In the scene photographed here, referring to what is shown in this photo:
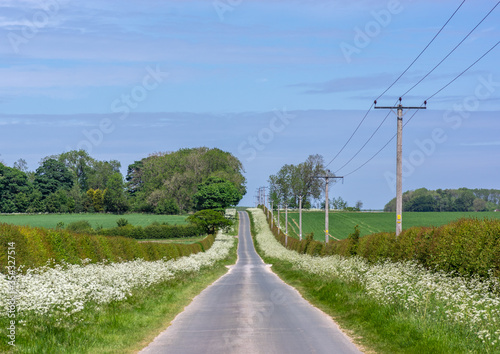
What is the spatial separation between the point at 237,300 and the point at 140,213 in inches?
5740

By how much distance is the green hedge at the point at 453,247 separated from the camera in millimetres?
15953

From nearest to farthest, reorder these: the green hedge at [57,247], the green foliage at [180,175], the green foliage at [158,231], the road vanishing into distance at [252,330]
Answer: the road vanishing into distance at [252,330] → the green hedge at [57,247] → the green foliage at [158,231] → the green foliage at [180,175]

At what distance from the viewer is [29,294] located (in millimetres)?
10570

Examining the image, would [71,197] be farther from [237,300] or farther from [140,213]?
[237,300]

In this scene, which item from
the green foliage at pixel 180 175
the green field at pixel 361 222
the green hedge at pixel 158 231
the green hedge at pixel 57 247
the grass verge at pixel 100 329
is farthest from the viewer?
the green foliage at pixel 180 175

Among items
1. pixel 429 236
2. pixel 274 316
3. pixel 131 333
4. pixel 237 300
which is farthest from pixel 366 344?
pixel 429 236

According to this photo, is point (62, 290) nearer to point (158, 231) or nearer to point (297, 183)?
point (158, 231)

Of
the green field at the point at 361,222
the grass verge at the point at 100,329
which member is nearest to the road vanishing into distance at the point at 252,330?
the grass verge at the point at 100,329

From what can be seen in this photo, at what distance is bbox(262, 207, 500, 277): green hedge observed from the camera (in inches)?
628

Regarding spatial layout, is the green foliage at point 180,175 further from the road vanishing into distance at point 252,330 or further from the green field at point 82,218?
the road vanishing into distance at point 252,330

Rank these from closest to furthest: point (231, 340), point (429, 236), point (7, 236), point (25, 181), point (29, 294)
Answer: point (29, 294) < point (231, 340) < point (7, 236) < point (429, 236) < point (25, 181)

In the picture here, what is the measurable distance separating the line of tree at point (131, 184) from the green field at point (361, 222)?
22582 millimetres

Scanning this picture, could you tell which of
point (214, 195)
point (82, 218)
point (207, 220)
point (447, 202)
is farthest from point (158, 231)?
point (447, 202)

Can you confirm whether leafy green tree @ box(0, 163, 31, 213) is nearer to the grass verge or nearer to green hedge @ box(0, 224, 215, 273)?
green hedge @ box(0, 224, 215, 273)
